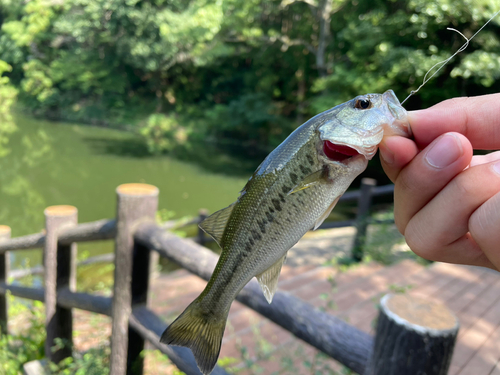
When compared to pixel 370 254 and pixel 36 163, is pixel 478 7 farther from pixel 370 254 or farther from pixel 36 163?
pixel 36 163

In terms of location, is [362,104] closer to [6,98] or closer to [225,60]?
[225,60]

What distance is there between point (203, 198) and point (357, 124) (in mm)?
9824

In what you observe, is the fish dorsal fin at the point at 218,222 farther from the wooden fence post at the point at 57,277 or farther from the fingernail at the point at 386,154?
the wooden fence post at the point at 57,277

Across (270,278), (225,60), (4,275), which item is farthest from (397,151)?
(225,60)

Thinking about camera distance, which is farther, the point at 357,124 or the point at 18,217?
the point at 18,217

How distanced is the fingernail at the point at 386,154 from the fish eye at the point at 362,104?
0.09 m

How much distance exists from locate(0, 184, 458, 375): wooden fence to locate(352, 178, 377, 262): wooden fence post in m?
3.12

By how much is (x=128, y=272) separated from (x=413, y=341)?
1.43 m

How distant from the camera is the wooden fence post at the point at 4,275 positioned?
3.24 metres

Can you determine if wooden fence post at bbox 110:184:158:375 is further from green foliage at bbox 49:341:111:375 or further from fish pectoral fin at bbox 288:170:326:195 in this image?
fish pectoral fin at bbox 288:170:326:195

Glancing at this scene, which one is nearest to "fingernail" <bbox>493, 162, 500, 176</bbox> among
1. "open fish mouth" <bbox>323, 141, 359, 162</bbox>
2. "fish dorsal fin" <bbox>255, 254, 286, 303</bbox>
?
"open fish mouth" <bbox>323, 141, 359, 162</bbox>

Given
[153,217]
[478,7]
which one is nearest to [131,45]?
[478,7]

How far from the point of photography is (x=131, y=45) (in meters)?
18.0

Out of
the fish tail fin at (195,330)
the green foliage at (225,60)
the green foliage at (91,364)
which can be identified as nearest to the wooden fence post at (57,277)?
the green foliage at (91,364)
